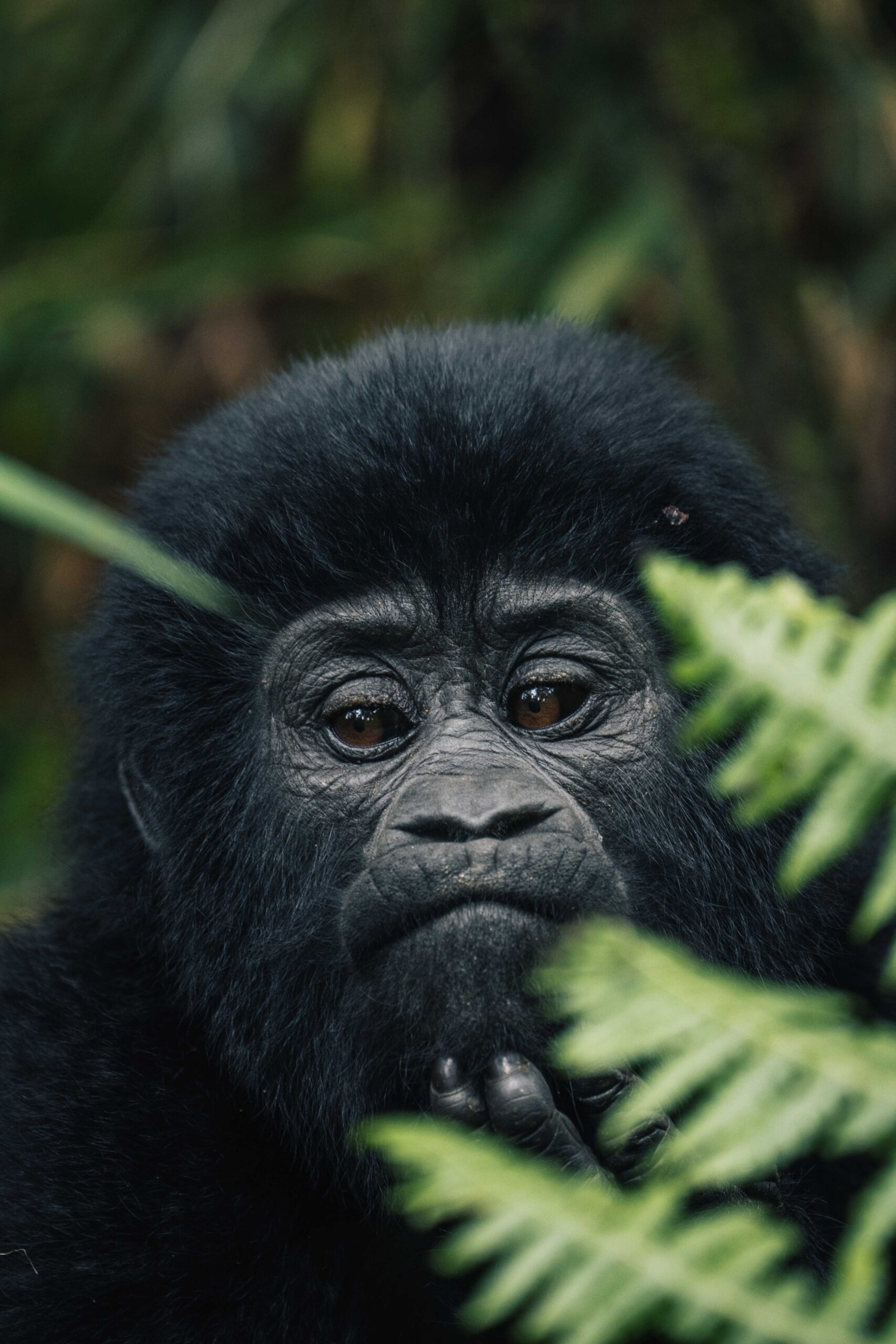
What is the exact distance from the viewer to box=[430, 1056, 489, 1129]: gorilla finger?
1.86 meters

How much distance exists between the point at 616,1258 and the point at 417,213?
480 cm

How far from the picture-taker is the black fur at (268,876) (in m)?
1.98

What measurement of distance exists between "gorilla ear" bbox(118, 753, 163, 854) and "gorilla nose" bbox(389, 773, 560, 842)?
0.55 meters

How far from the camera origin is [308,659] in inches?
89.9

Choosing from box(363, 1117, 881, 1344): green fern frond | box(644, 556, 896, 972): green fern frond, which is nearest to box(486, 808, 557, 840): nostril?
box(644, 556, 896, 972): green fern frond

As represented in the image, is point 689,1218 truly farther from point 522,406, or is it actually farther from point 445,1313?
point 522,406

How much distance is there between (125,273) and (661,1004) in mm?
4484

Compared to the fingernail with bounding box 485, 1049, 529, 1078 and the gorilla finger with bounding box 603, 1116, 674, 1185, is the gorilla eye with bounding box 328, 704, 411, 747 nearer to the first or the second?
the fingernail with bounding box 485, 1049, 529, 1078

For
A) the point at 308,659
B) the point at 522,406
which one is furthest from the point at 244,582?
the point at 522,406

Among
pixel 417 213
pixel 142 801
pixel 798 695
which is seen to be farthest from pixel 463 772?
pixel 417 213

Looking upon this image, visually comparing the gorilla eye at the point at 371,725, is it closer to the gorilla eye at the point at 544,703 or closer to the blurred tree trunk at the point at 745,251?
the gorilla eye at the point at 544,703

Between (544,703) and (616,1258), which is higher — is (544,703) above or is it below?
above

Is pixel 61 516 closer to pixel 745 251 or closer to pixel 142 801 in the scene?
pixel 142 801

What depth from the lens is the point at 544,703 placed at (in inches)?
88.9
